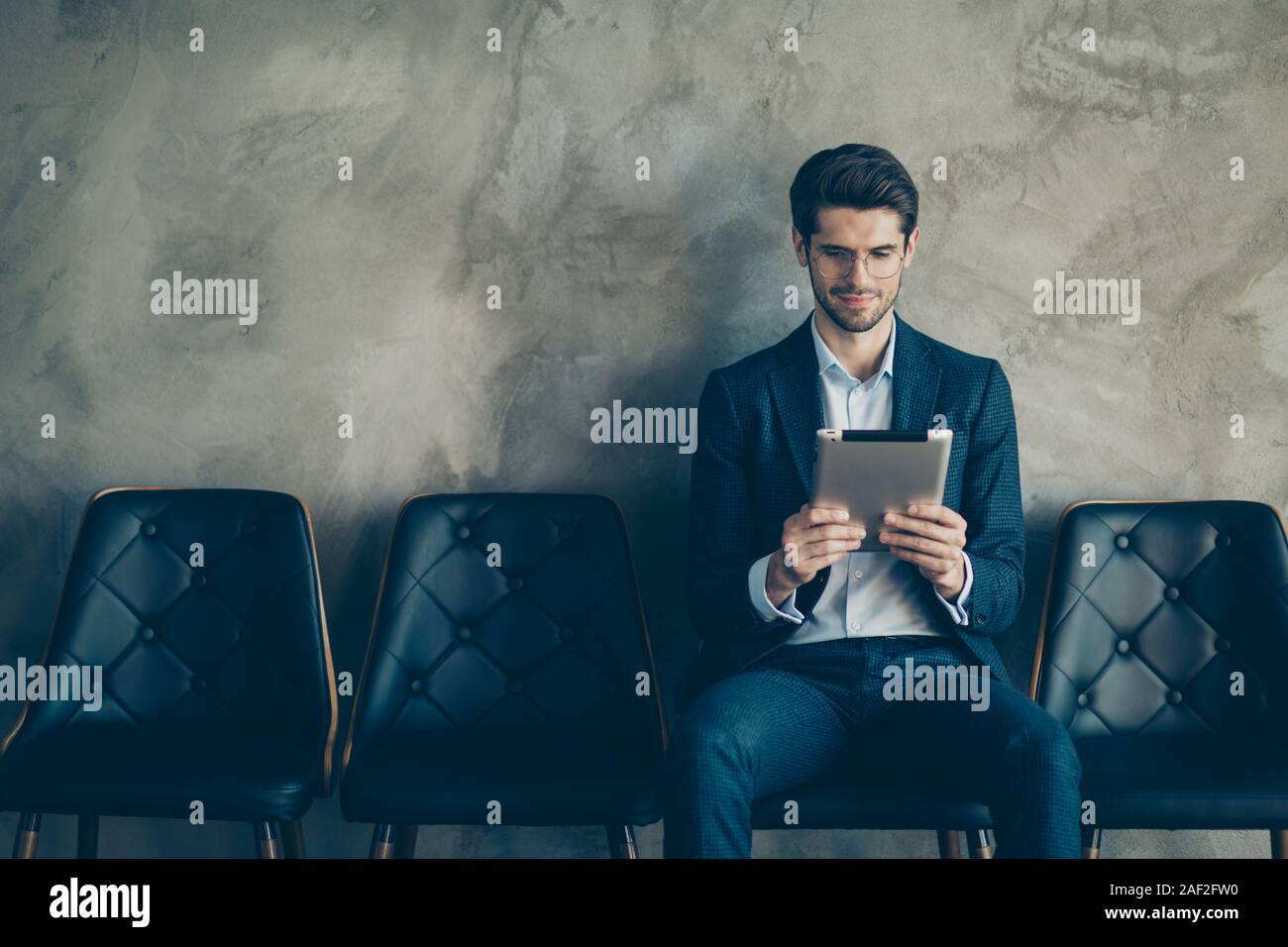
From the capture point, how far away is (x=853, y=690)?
6.66 ft

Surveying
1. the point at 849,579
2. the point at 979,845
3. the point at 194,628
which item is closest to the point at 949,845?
the point at 979,845

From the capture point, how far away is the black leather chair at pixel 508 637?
7.45ft

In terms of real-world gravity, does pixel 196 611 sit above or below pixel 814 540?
below

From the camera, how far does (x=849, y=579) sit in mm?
2119

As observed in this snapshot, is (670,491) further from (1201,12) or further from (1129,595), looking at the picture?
(1201,12)

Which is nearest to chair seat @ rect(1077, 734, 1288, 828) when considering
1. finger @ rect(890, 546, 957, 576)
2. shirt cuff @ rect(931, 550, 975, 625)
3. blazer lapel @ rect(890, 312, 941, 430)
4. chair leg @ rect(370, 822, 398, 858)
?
shirt cuff @ rect(931, 550, 975, 625)

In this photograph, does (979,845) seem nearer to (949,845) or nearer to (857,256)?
(949,845)

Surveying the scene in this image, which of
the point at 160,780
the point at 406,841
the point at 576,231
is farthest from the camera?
the point at 576,231

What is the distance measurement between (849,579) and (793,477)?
22cm

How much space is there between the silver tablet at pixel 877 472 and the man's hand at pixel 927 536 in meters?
0.02

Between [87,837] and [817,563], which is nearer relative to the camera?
[817,563]

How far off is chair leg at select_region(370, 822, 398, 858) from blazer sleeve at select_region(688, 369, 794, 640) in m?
0.68

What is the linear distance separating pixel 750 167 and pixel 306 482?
4.06 feet

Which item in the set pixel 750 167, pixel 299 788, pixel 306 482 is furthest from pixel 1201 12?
pixel 299 788
